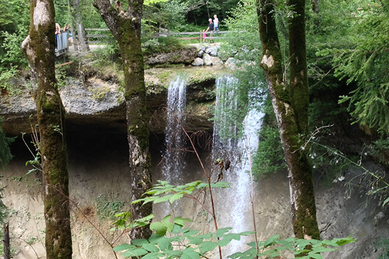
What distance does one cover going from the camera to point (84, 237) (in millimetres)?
15086

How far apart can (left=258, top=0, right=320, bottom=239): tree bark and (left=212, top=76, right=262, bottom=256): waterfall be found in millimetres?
4869

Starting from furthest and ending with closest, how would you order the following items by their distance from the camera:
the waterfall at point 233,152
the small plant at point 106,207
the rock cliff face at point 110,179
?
the small plant at point 106,207 < the waterfall at point 233,152 < the rock cliff face at point 110,179

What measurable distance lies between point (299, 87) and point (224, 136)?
18.6 ft

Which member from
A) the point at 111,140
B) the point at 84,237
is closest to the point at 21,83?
the point at 111,140

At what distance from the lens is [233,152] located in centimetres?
1322

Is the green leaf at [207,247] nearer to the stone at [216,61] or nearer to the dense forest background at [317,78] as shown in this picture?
the dense forest background at [317,78]

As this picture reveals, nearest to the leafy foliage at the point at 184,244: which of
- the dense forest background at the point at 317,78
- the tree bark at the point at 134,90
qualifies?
the tree bark at the point at 134,90

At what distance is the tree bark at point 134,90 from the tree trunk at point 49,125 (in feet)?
3.31

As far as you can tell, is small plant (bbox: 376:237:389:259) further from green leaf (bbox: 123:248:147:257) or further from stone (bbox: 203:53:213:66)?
stone (bbox: 203:53:213:66)

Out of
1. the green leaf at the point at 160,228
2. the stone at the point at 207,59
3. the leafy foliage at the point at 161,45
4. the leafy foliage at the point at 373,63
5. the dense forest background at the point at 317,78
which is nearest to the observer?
the green leaf at the point at 160,228

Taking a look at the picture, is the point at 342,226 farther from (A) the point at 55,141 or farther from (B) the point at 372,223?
(A) the point at 55,141

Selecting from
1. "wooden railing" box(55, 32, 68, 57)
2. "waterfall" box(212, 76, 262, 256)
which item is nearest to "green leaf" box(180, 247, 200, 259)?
"waterfall" box(212, 76, 262, 256)

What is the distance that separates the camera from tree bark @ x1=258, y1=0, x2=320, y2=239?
587 centimetres

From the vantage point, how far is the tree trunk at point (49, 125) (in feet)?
16.3
